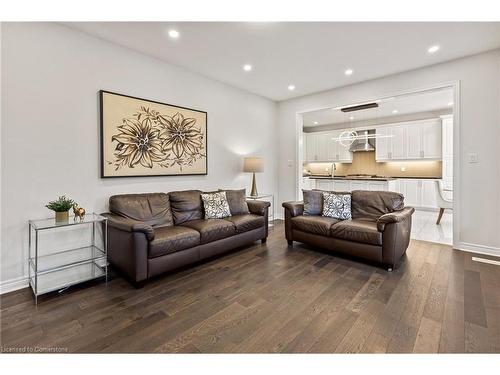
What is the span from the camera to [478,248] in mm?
3459

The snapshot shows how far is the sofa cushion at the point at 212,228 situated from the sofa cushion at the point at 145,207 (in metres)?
0.31

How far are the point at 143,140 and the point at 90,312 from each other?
214 centimetres

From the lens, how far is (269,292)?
7.82 ft

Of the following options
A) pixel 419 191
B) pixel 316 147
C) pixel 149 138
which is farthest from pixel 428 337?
pixel 316 147

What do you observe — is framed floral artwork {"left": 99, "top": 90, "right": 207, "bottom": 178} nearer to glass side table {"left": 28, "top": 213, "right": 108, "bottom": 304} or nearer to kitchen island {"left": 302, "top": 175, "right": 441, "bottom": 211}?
glass side table {"left": 28, "top": 213, "right": 108, "bottom": 304}

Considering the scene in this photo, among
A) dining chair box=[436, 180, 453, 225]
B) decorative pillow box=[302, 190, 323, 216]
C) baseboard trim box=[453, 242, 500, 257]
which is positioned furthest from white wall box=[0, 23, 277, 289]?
dining chair box=[436, 180, 453, 225]

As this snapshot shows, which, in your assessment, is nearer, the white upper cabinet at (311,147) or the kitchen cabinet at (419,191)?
the kitchen cabinet at (419,191)

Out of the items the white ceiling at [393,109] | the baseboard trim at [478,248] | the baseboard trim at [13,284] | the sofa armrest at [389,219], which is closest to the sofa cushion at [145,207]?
the baseboard trim at [13,284]

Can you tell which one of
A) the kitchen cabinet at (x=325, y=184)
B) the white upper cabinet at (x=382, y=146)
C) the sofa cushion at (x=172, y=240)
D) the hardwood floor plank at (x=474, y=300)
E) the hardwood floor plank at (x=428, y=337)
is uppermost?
the white upper cabinet at (x=382, y=146)

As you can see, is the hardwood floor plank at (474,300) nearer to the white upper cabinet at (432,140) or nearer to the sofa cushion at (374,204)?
the sofa cushion at (374,204)

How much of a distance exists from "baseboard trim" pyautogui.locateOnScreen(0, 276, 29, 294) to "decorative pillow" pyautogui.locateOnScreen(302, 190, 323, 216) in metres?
3.48

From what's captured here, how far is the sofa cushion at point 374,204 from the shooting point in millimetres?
3418

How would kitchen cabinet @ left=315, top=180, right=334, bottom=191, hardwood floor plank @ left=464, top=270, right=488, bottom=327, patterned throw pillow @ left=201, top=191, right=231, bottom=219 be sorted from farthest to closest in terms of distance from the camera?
kitchen cabinet @ left=315, top=180, right=334, bottom=191 → patterned throw pillow @ left=201, top=191, right=231, bottom=219 → hardwood floor plank @ left=464, top=270, right=488, bottom=327

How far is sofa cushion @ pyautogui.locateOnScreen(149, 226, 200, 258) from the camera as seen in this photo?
99.5 inches
